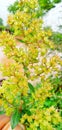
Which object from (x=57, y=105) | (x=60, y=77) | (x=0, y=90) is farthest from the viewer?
(x=60, y=77)

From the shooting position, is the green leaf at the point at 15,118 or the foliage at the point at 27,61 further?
the green leaf at the point at 15,118

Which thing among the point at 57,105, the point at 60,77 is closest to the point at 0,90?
the point at 57,105

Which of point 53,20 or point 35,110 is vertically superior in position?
point 53,20

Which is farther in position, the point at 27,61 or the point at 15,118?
the point at 15,118

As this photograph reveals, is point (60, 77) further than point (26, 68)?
Yes

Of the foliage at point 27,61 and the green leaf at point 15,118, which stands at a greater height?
the foliage at point 27,61

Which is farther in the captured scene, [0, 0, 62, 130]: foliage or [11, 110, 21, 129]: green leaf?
[11, 110, 21, 129]: green leaf

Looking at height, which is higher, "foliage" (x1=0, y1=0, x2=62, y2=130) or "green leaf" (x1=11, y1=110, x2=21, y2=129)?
"foliage" (x1=0, y1=0, x2=62, y2=130)

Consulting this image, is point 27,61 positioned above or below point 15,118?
above

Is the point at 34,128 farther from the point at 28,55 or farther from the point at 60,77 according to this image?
the point at 60,77

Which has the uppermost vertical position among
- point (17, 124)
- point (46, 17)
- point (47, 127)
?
point (46, 17)

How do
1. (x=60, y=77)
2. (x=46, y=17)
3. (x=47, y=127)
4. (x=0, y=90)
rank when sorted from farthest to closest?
(x=46, y=17) < (x=60, y=77) < (x=0, y=90) < (x=47, y=127)

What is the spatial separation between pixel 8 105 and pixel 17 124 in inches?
7.8

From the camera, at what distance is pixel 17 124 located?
1312 millimetres
